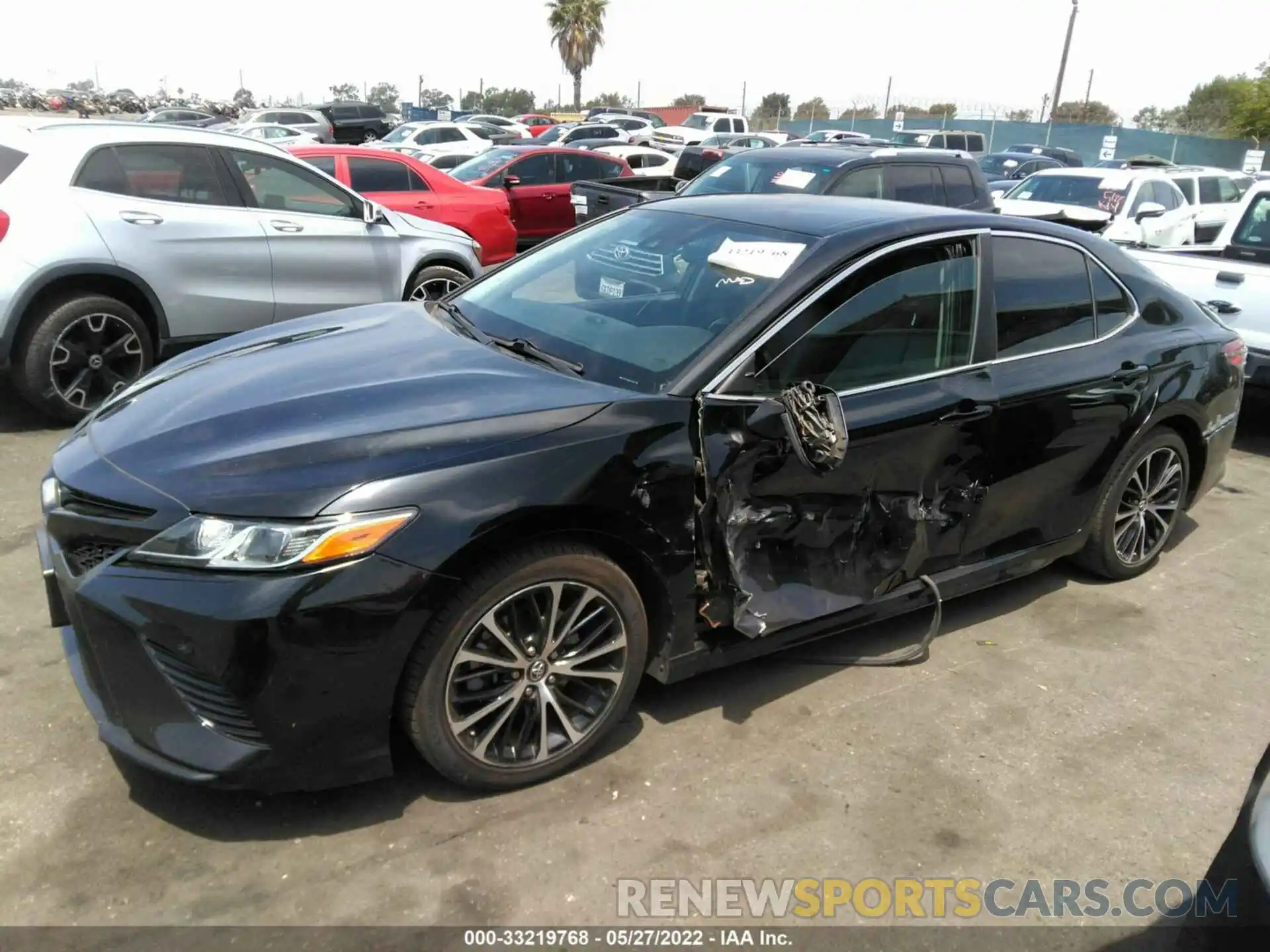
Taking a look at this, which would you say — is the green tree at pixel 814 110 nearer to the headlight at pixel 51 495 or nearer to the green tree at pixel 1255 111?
the green tree at pixel 1255 111

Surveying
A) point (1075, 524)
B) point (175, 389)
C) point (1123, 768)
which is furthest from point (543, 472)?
point (1075, 524)

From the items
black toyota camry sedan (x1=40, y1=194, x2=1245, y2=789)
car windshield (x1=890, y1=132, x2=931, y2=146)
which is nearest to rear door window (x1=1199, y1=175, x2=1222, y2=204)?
black toyota camry sedan (x1=40, y1=194, x2=1245, y2=789)

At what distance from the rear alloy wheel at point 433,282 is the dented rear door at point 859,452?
4.81 meters

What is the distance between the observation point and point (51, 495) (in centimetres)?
287

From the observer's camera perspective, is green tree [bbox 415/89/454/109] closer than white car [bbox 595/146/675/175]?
No

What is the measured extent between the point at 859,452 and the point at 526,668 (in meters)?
1.33

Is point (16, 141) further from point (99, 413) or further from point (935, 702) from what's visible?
point (935, 702)

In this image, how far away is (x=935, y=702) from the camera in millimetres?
3596

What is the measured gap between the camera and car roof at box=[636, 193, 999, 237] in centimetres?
360

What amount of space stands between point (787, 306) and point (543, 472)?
3.51 feet

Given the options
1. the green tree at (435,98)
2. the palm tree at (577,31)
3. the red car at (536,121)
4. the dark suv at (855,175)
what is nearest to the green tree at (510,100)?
the green tree at (435,98)

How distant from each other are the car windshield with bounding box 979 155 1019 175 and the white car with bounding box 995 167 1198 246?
11.9 m

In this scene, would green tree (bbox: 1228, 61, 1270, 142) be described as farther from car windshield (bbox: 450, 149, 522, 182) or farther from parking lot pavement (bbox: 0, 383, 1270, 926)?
parking lot pavement (bbox: 0, 383, 1270, 926)

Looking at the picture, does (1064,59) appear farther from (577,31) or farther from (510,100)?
(510,100)
